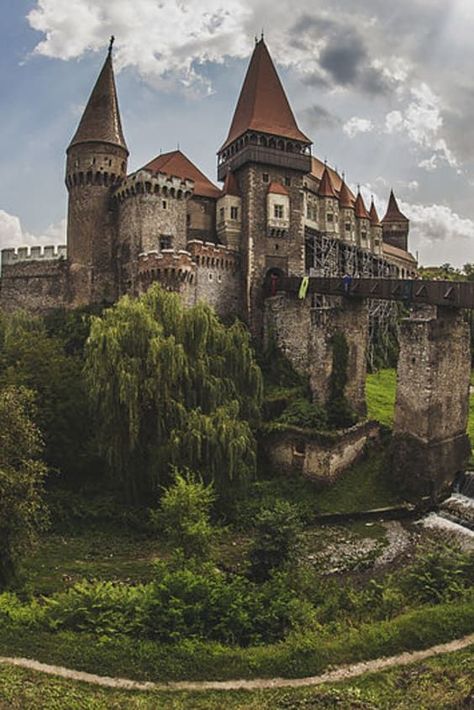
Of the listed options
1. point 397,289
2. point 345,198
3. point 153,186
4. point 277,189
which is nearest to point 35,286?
point 153,186

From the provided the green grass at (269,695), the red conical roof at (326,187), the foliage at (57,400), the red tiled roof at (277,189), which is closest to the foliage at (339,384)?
the foliage at (57,400)

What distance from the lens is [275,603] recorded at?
13398mm

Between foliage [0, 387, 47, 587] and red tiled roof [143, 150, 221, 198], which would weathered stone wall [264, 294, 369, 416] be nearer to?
red tiled roof [143, 150, 221, 198]

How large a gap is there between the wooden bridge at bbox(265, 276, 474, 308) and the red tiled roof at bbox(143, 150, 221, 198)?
7.82 metres

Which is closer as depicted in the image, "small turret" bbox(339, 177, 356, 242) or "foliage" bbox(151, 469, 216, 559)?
"foliage" bbox(151, 469, 216, 559)

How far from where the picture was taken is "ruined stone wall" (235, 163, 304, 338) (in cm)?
3747

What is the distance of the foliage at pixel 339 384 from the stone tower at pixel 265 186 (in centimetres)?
785

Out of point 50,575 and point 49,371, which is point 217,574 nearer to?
point 50,575

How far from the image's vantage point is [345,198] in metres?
50.1

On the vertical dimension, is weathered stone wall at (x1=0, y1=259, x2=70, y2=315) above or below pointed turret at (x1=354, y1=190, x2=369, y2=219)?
below

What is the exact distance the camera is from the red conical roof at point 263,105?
129ft

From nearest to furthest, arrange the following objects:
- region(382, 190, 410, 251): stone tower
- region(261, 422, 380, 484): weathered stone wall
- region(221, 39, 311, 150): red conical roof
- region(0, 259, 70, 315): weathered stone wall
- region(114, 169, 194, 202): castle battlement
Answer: region(261, 422, 380, 484): weathered stone wall
region(114, 169, 194, 202): castle battlement
region(0, 259, 70, 315): weathered stone wall
region(221, 39, 311, 150): red conical roof
region(382, 190, 410, 251): stone tower

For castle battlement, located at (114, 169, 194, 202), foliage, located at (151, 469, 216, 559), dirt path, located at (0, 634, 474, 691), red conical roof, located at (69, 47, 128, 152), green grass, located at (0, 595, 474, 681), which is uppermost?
red conical roof, located at (69, 47, 128, 152)

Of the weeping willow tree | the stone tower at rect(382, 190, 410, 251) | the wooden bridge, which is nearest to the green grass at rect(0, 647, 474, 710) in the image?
the weeping willow tree
